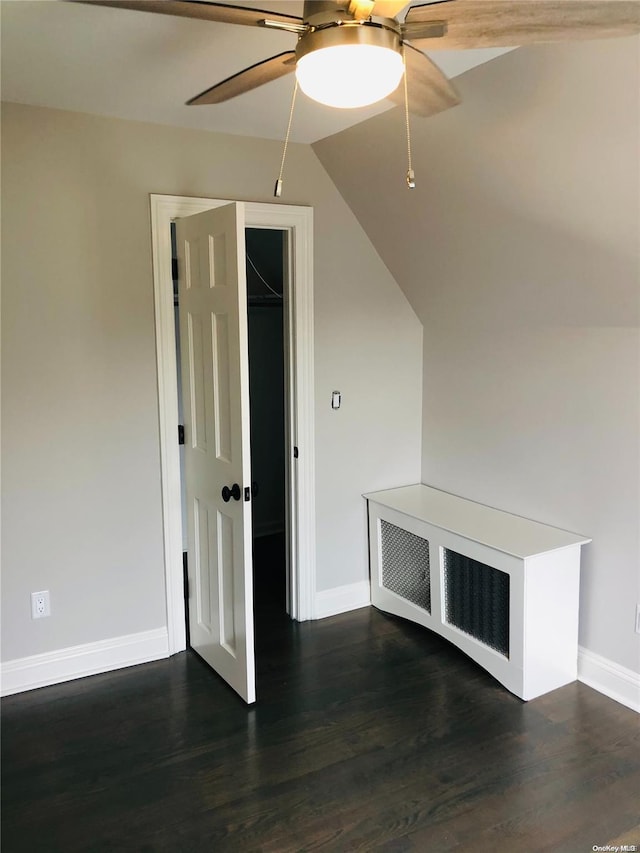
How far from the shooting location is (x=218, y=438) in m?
2.85

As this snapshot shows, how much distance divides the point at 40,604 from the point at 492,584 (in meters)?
1.98

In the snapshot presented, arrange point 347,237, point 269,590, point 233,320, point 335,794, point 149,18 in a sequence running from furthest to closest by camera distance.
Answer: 1. point 269,590
2. point 347,237
3. point 233,320
4. point 335,794
5. point 149,18

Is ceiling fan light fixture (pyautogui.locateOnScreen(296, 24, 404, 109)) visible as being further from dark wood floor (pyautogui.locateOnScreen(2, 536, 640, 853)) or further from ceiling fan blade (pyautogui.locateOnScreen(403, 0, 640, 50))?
dark wood floor (pyautogui.locateOnScreen(2, 536, 640, 853))

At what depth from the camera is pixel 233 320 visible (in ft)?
8.54

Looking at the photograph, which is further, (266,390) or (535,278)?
(266,390)

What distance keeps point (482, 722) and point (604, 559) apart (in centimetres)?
86

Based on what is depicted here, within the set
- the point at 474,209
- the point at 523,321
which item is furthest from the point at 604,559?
the point at 474,209

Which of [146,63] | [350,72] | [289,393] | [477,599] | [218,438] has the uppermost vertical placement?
[146,63]

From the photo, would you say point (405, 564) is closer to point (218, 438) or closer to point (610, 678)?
point (610, 678)

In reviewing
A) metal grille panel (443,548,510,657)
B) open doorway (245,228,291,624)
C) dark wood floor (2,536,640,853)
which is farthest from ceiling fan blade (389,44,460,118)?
open doorway (245,228,291,624)

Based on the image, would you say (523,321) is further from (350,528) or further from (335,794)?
(335,794)

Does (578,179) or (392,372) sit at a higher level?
(578,179)

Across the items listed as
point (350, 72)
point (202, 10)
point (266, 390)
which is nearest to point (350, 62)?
point (350, 72)

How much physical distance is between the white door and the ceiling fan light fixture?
1.26 m
